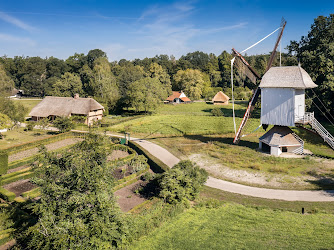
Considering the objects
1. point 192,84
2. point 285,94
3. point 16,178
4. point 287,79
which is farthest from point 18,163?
point 192,84

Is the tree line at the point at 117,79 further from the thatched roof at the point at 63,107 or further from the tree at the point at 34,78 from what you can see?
the thatched roof at the point at 63,107

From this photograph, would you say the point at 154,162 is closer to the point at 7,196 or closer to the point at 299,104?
the point at 7,196

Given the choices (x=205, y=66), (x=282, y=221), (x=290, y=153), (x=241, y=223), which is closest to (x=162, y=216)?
(x=241, y=223)

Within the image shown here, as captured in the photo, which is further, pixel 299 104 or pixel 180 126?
pixel 180 126

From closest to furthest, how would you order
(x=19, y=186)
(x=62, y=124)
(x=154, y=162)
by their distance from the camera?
A: (x=19, y=186)
(x=154, y=162)
(x=62, y=124)

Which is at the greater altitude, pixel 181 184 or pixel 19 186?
pixel 181 184

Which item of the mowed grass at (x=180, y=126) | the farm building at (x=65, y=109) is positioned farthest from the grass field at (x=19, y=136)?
the mowed grass at (x=180, y=126)

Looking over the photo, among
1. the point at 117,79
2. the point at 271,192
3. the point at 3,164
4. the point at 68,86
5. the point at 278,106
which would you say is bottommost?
the point at 271,192
